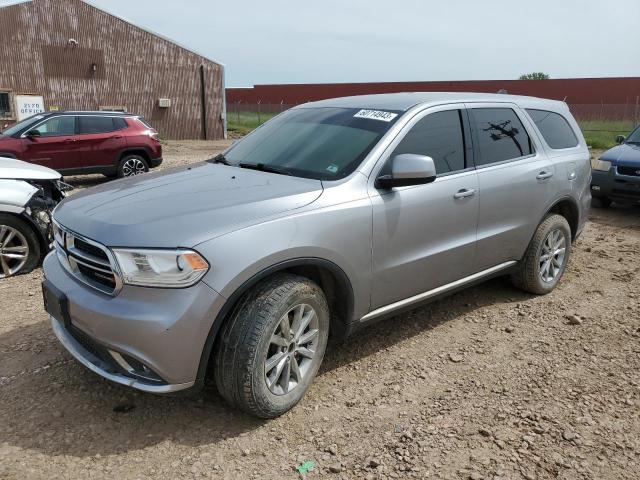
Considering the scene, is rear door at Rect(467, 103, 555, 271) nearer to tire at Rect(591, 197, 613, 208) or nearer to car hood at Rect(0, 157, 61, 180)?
car hood at Rect(0, 157, 61, 180)

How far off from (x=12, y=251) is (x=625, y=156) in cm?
860

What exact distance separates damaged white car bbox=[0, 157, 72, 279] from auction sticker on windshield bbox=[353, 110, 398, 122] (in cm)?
345

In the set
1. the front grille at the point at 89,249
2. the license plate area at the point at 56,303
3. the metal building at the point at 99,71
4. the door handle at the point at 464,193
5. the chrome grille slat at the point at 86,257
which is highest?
the metal building at the point at 99,71

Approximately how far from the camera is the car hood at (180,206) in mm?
2596

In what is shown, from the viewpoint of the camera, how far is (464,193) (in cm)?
380

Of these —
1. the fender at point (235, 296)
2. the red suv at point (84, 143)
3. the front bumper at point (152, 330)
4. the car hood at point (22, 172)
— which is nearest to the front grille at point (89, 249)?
the front bumper at point (152, 330)

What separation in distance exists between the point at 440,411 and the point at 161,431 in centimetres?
157

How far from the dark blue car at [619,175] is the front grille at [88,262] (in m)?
8.12

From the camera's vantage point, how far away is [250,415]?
295 centimetres

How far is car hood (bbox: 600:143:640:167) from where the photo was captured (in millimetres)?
8273

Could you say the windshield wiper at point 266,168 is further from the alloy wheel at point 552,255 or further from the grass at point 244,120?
the grass at point 244,120

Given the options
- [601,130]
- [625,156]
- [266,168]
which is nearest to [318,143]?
[266,168]

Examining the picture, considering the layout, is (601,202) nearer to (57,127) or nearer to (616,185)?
(616,185)

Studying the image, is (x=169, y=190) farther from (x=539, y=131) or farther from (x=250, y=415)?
(x=539, y=131)
